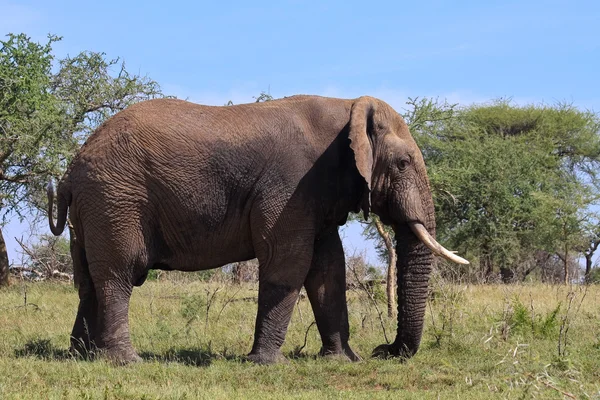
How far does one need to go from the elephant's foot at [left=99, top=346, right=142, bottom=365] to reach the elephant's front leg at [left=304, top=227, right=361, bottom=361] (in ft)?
7.11

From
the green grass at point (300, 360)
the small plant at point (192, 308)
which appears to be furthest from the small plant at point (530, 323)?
the small plant at point (192, 308)

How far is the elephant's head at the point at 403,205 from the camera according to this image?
968 cm

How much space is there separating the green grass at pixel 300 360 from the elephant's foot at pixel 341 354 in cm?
21

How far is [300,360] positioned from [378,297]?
19.5 ft

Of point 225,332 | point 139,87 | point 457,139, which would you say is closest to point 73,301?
point 225,332

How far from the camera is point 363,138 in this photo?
9.49 m

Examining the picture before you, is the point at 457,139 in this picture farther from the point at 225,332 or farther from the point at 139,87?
the point at 225,332

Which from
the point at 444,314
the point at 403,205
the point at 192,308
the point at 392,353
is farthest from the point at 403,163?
the point at 192,308

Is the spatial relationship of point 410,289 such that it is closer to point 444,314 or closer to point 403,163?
point 403,163

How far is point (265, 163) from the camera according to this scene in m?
9.51

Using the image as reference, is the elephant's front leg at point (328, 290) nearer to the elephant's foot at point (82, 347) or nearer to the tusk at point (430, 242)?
the tusk at point (430, 242)

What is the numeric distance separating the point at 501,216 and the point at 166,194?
23.1 metres


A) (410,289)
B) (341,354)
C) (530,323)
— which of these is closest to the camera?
(410,289)

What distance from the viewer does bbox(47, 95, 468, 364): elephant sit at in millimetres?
9375
